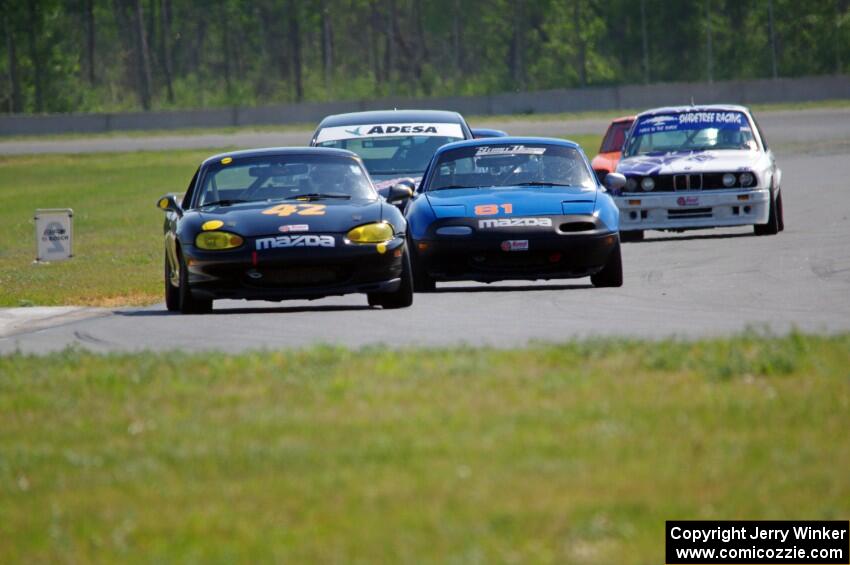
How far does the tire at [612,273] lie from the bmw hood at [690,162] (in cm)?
514

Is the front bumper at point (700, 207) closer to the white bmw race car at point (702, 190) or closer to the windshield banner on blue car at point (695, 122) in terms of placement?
the white bmw race car at point (702, 190)

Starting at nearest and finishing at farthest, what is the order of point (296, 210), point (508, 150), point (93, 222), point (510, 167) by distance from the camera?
Result: point (296, 210) → point (510, 167) → point (508, 150) → point (93, 222)

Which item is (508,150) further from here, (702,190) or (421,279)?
(702,190)

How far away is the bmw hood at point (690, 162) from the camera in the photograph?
18766 millimetres

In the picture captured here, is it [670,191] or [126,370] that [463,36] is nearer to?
[670,191]

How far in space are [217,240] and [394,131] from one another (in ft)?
21.6

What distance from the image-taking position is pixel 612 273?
45.5ft

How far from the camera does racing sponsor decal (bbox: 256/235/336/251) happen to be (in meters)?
12.3

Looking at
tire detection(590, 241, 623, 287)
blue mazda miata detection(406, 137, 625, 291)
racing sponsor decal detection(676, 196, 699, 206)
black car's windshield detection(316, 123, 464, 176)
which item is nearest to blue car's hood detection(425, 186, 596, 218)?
blue mazda miata detection(406, 137, 625, 291)

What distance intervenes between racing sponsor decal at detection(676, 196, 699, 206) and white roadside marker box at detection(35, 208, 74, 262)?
8.81 m

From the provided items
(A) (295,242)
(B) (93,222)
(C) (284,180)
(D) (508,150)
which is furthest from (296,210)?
(B) (93,222)

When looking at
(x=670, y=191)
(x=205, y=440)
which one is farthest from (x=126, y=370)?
(x=670, y=191)

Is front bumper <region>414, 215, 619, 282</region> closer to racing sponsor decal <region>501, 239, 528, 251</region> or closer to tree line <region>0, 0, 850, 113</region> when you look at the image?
racing sponsor decal <region>501, 239, 528, 251</region>

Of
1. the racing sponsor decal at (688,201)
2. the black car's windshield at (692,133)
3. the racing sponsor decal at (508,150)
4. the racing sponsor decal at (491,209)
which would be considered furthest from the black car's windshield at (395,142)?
the racing sponsor decal at (491,209)
